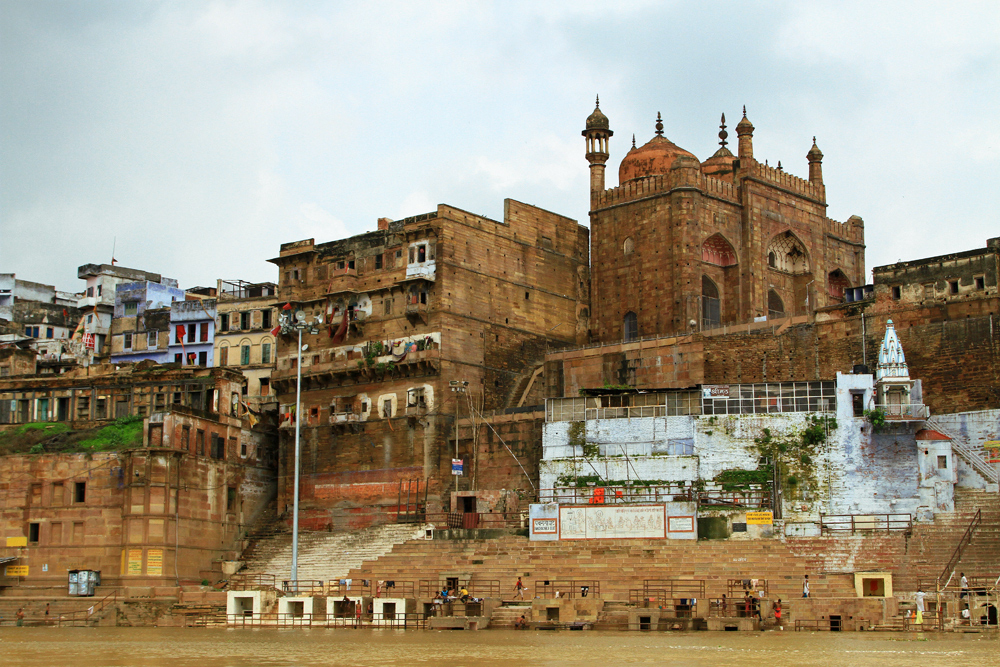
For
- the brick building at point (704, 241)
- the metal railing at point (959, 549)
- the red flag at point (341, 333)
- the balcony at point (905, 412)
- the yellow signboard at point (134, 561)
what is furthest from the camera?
the red flag at point (341, 333)

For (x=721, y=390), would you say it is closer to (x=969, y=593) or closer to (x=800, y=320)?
(x=800, y=320)

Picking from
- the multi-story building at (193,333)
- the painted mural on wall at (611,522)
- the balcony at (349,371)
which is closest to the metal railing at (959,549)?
the painted mural on wall at (611,522)

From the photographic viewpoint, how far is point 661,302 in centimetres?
5941

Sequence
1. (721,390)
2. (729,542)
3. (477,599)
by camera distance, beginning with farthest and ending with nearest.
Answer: (721,390) → (729,542) → (477,599)

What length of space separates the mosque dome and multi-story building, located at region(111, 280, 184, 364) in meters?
23.3

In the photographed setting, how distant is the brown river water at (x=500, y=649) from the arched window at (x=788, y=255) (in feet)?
92.6

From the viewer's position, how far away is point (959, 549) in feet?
138

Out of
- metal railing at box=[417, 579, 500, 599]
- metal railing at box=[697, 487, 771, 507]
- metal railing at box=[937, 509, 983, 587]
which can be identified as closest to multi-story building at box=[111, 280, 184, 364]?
metal railing at box=[417, 579, 500, 599]

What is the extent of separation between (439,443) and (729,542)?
15.1 meters

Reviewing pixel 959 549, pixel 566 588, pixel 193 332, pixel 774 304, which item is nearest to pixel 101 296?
pixel 193 332

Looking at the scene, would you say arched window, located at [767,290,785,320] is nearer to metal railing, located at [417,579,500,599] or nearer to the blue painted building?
metal railing, located at [417,579,500,599]

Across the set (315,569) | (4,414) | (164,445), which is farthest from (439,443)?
(4,414)

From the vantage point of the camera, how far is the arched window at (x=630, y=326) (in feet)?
199

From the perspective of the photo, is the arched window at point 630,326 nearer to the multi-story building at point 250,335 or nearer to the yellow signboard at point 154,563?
the multi-story building at point 250,335
